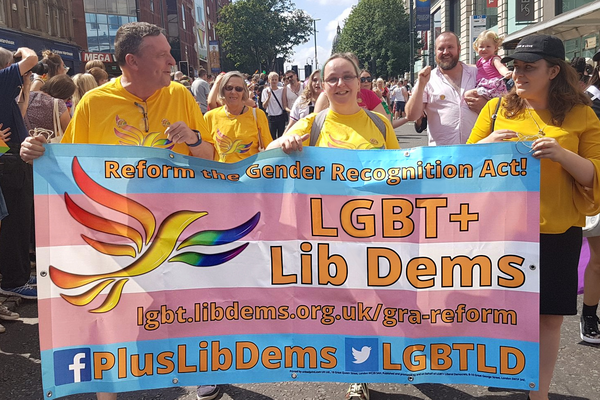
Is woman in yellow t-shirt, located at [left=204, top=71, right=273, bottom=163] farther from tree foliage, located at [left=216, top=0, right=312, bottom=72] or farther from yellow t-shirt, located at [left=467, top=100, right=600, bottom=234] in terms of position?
tree foliage, located at [left=216, top=0, right=312, bottom=72]

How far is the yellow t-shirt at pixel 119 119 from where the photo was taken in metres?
3.12

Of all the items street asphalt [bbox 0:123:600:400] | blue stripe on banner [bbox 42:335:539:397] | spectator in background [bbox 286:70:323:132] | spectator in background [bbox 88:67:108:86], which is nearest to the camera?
blue stripe on banner [bbox 42:335:539:397]

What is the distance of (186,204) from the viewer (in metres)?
2.92

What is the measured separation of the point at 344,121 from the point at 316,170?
1.84 ft

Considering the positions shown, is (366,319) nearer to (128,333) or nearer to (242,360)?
(242,360)

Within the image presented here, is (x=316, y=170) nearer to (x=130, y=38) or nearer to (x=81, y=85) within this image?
(x=130, y=38)

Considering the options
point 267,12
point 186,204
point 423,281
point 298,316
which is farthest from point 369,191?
point 267,12

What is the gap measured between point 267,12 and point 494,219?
232 feet

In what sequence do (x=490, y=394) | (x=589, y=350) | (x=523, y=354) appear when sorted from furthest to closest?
1. (x=589, y=350)
2. (x=490, y=394)
3. (x=523, y=354)

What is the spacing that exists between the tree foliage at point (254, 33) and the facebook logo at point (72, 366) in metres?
67.3

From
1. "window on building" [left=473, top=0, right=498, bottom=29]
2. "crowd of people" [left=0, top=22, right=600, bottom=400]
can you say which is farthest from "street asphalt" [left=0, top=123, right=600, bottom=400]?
"window on building" [left=473, top=0, right=498, bottom=29]

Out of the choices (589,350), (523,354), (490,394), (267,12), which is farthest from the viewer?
(267,12)

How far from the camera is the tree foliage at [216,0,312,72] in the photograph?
68.1m

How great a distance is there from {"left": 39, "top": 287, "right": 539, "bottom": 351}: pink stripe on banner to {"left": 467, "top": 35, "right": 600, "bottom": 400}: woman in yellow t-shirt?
25 centimetres
